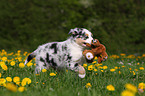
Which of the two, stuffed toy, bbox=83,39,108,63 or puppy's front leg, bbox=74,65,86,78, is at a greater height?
stuffed toy, bbox=83,39,108,63

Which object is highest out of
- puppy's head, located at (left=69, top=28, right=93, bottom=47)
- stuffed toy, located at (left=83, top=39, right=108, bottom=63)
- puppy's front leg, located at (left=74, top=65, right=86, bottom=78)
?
puppy's head, located at (left=69, top=28, right=93, bottom=47)

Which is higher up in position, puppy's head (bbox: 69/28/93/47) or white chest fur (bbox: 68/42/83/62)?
puppy's head (bbox: 69/28/93/47)

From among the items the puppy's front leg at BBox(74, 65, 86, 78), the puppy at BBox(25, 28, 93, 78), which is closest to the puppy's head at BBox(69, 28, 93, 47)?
the puppy at BBox(25, 28, 93, 78)

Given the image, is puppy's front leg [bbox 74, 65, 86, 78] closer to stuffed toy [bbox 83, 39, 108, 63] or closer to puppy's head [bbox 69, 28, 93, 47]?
stuffed toy [bbox 83, 39, 108, 63]

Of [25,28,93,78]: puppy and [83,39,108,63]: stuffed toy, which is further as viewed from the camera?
[25,28,93,78]: puppy

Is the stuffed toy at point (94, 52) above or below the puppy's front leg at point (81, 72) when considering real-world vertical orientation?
above

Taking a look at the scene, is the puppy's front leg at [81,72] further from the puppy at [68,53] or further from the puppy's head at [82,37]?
the puppy's head at [82,37]

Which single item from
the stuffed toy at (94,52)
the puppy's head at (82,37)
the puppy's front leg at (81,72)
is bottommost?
the puppy's front leg at (81,72)

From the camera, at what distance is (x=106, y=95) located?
2139 millimetres

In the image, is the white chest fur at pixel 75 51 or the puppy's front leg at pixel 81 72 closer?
the puppy's front leg at pixel 81 72

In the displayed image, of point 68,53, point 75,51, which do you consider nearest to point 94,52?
point 75,51

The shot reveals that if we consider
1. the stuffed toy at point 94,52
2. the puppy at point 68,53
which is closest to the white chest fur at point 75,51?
the puppy at point 68,53

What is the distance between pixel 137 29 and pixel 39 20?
230 inches

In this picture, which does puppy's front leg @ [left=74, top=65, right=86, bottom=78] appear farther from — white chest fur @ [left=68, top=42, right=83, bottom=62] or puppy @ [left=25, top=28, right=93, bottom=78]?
white chest fur @ [left=68, top=42, right=83, bottom=62]
